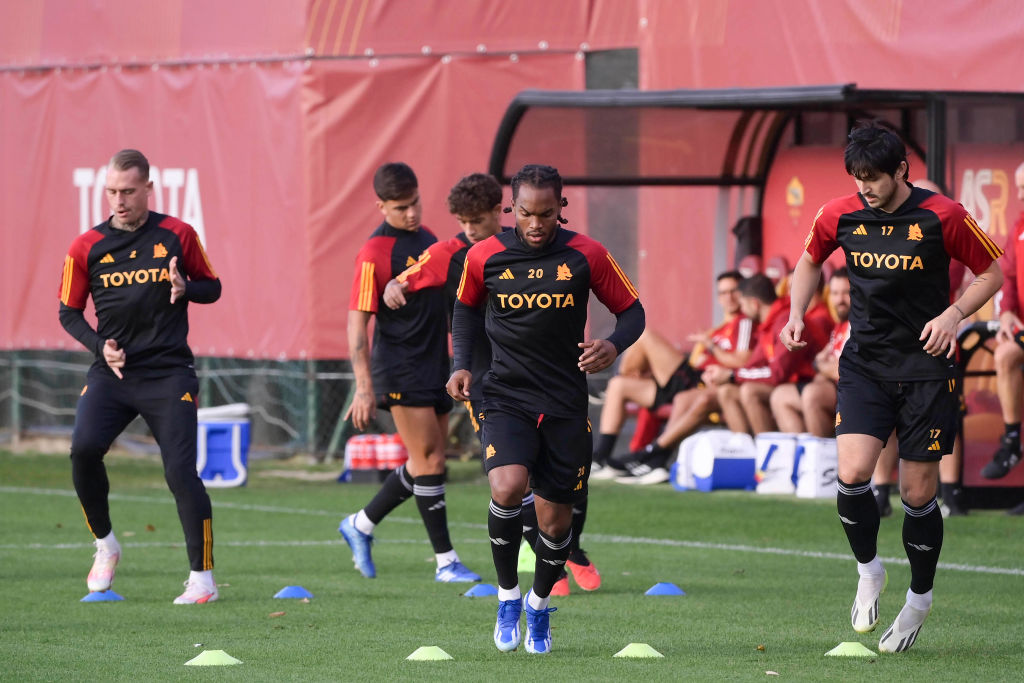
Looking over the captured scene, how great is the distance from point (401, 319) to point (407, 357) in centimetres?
22

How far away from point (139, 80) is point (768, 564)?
9.98 m

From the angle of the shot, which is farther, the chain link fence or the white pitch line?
the chain link fence

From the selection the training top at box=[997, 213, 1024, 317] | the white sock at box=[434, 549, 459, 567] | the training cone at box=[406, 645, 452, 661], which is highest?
the training top at box=[997, 213, 1024, 317]

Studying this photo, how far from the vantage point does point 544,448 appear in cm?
724

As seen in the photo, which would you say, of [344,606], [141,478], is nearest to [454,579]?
[344,606]

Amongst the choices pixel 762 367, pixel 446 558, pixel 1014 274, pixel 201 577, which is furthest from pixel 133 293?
pixel 762 367

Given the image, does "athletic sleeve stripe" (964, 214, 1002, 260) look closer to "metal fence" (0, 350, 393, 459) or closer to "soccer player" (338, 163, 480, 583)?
"soccer player" (338, 163, 480, 583)

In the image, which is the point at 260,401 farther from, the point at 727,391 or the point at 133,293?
the point at 133,293

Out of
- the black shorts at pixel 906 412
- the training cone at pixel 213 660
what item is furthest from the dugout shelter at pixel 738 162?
the training cone at pixel 213 660

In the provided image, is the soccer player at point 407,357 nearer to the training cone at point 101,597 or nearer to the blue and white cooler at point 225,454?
the training cone at point 101,597

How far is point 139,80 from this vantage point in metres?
18.0

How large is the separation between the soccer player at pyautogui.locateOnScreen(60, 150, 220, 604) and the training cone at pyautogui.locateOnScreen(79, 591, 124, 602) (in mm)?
29

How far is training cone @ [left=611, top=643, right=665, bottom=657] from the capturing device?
23.3 feet

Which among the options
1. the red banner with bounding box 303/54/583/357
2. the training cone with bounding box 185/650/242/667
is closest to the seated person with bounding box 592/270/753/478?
the red banner with bounding box 303/54/583/357
